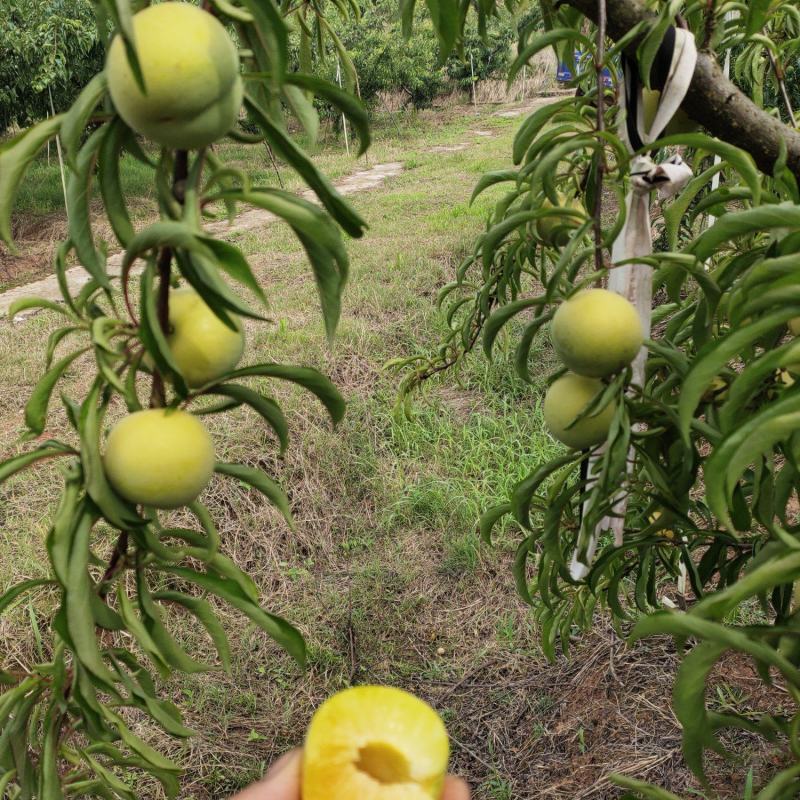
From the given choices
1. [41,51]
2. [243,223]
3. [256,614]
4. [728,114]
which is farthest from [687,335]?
[41,51]

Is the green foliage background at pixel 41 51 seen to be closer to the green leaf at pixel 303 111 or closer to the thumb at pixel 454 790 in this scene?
the green leaf at pixel 303 111

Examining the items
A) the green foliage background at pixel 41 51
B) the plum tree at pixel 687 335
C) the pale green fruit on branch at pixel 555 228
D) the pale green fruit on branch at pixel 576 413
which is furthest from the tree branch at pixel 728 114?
the green foliage background at pixel 41 51

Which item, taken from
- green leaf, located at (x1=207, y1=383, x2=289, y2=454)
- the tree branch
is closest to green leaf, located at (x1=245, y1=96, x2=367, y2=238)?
green leaf, located at (x1=207, y1=383, x2=289, y2=454)

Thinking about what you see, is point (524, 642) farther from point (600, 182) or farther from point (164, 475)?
point (164, 475)

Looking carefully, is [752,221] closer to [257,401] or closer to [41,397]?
[257,401]

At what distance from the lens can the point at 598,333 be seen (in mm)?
652

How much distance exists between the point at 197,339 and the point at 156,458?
0.08 m

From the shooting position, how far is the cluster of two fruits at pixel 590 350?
0.65m

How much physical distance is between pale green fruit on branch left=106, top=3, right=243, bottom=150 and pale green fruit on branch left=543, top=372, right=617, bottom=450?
0.41 meters

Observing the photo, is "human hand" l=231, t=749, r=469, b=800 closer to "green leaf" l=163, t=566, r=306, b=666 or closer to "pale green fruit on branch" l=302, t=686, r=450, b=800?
"pale green fruit on branch" l=302, t=686, r=450, b=800

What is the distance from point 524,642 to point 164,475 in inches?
71.6

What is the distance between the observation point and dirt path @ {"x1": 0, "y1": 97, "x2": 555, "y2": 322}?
486 cm

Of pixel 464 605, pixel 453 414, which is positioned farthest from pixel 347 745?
pixel 453 414

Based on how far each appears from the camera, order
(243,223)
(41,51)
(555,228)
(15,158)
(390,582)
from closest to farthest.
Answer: (15,158), (555,228), (390,582), (243,223), (41,51)
